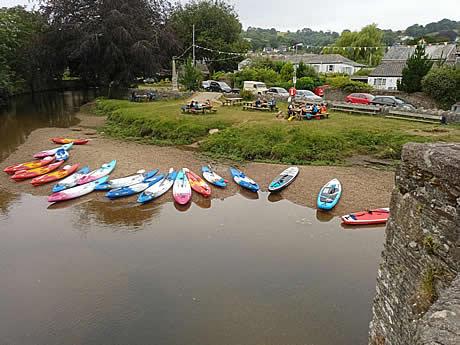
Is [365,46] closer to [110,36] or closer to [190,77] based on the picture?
[190,77]

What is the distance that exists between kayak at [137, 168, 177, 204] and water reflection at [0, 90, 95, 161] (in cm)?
1043

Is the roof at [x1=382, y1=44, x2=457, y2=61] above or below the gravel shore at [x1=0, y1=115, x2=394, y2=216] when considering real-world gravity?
above

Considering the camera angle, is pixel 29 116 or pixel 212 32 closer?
pixel 29 116

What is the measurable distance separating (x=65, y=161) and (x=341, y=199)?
13449 millimetres

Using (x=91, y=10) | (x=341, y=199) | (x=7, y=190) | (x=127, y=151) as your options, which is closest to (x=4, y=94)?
(x=91, y=10)

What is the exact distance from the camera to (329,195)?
13891mm

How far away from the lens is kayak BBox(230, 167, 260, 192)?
49.4 feet

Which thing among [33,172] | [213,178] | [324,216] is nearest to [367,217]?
[324,216]

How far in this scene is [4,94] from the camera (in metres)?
37.9

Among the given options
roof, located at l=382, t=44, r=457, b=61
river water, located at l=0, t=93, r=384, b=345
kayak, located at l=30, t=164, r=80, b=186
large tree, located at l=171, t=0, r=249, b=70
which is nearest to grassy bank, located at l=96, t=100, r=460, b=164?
river water, located at l=0, t=93, r=384, b=345

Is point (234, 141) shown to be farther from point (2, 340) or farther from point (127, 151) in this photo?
point (2, 340)

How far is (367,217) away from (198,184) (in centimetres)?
657

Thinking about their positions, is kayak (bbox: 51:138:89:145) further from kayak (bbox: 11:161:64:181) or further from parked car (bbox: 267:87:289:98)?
parked car (bbox: 267:87:289:98)

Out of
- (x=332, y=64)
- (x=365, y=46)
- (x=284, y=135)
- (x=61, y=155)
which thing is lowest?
(x=61, y=155)
